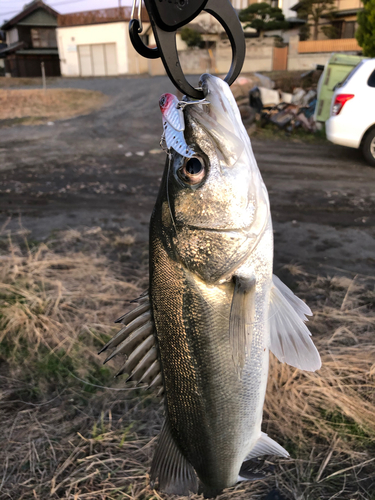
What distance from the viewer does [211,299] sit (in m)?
1.32

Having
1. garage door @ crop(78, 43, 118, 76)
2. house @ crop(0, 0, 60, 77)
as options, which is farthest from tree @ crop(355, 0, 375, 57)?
house @ crop(0, 0, 60, 77)

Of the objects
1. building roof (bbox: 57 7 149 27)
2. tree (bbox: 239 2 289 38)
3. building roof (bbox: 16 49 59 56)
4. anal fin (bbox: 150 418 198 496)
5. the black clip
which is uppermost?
building roof (bbox: 57 7 149 27)

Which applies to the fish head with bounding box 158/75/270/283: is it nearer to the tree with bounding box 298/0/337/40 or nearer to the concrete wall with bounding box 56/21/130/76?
the tree with bounding box 298/0/337/40

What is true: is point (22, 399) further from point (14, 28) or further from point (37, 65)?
point (14, 28)

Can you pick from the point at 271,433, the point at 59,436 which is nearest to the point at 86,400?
the point at 59,436

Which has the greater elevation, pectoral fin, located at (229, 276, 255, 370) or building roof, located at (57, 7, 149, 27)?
building roof, located at (57, 7, 149, 27)

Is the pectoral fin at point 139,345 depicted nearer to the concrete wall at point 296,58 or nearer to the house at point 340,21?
the concrete wall at point 296,58

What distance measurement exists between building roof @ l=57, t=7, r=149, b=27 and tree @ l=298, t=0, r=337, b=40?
11.3 metres

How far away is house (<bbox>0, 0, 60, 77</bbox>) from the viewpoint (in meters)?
36.2

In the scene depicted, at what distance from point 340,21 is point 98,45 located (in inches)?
731

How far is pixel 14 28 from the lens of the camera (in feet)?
124

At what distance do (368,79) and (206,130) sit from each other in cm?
755

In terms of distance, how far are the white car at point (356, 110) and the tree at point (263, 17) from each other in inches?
942

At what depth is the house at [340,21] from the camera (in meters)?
27.4
